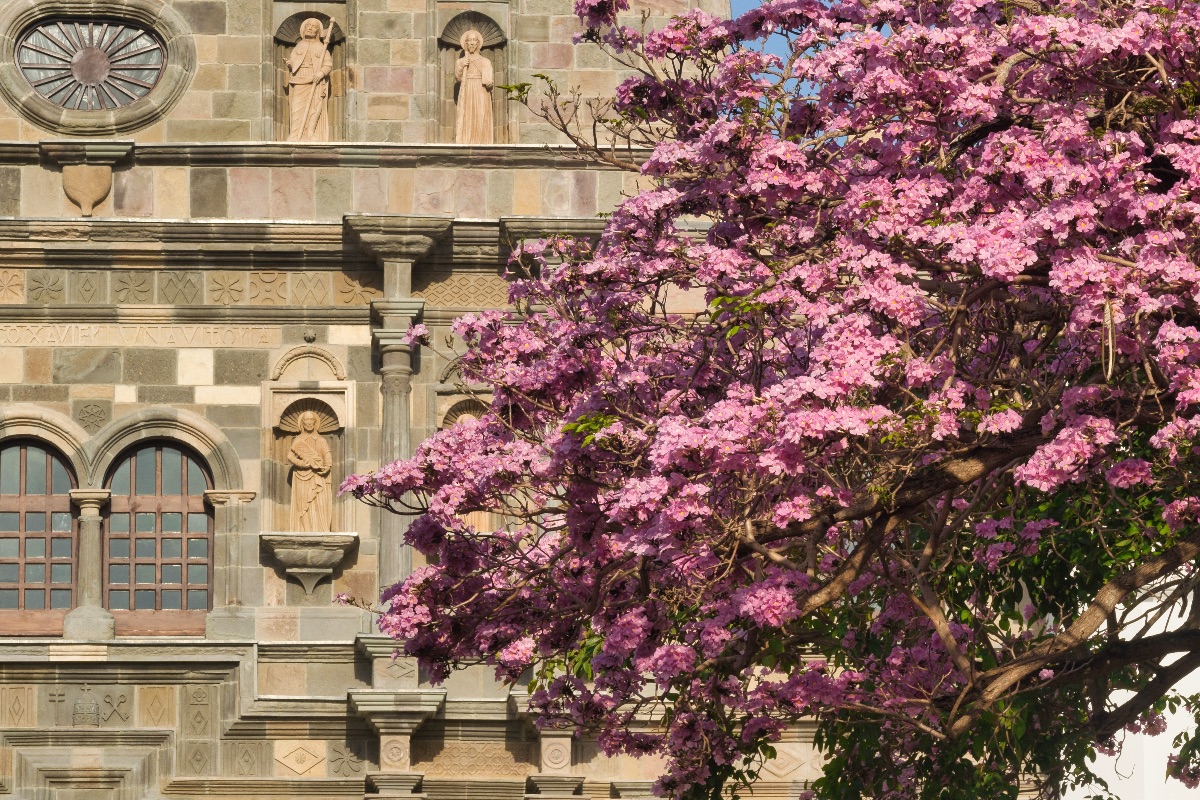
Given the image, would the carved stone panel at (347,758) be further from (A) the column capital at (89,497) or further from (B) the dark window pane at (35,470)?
(B) the dark window pane at (35,470)

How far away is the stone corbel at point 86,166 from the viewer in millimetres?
28422

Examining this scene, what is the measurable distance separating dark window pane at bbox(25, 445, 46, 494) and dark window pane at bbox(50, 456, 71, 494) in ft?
0.27

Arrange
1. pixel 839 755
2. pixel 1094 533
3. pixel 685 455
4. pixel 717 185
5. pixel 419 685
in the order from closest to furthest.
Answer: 1. pixel 685 455
2. pixel 717 185
3. pixel 1094 533
4. pixel 839 755
5. pixel 419 685

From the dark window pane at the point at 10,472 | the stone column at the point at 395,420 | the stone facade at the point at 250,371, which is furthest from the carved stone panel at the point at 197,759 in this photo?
the dark window pane at the point at 10,472

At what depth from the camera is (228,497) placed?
27984 millimetres

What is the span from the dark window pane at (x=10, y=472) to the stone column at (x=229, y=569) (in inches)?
77.1

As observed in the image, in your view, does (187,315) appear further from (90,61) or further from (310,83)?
(90,61)

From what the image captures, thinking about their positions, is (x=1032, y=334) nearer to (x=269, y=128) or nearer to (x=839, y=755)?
(x=839, y=755)

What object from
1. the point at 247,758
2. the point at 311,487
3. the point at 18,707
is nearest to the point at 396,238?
the point at 311,487

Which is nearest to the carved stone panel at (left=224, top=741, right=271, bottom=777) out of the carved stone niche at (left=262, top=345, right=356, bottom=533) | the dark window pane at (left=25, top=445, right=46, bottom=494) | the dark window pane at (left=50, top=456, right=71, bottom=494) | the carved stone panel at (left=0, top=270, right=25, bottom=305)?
the carved stone niche at (left=262, top=345, right=356, bottom=533)

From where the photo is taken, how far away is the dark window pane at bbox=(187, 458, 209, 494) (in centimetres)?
2828

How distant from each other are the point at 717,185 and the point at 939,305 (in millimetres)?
1555

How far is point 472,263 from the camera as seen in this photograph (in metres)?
28.7

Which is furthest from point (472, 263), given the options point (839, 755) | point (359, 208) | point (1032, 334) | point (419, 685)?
point (1032, 334)
